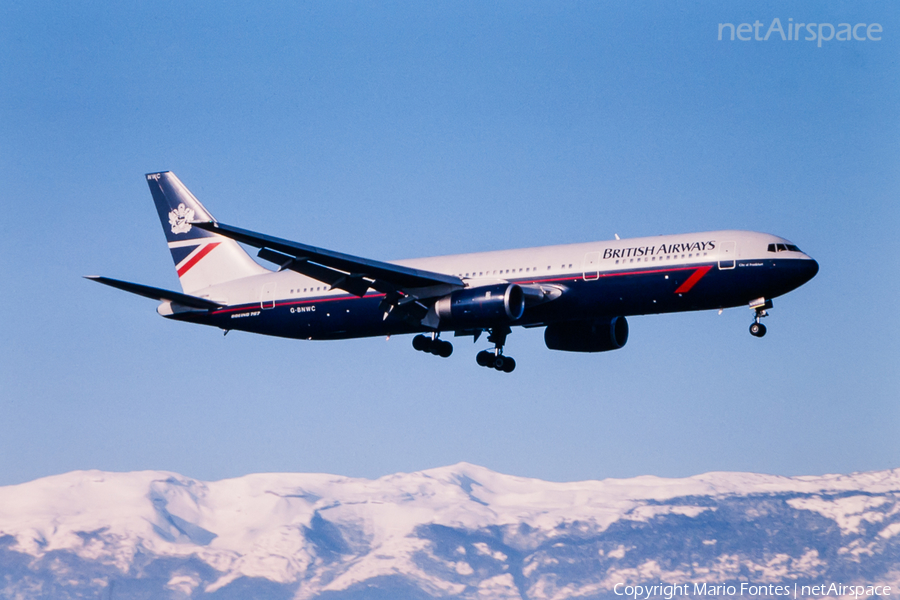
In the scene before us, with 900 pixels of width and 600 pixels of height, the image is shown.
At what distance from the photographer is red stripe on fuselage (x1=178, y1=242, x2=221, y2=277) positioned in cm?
6588

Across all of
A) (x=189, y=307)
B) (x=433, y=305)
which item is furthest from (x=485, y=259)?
(x=189, y=307)

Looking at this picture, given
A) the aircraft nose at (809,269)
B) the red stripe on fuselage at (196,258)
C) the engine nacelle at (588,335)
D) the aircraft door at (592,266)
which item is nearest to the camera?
the aircraft nose at (809,269)

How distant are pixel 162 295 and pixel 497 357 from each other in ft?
58.4

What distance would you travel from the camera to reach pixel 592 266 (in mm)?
50344

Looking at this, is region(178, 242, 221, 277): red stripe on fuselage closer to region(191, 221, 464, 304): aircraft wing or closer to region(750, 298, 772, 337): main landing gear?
region(191, 221, 464, 304): aircraft wing

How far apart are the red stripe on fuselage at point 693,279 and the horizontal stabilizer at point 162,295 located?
82.9ft

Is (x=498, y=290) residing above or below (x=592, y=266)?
below

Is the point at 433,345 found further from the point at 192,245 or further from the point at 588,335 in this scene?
the point at 192,245

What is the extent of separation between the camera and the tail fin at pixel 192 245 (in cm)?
6494

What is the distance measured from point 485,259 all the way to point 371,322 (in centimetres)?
663

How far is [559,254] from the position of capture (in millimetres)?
51875

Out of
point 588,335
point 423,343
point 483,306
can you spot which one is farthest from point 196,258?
point 588,335

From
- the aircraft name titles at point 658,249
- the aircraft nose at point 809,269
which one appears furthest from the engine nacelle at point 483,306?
the aircraft nose at point 809,269

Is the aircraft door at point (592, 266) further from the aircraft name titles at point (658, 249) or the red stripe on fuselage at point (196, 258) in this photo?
the red stripe on fuselage at point (196, 258)
